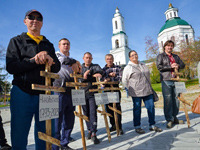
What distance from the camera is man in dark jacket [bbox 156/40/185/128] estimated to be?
169 inches

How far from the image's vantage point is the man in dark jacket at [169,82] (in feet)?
14.1

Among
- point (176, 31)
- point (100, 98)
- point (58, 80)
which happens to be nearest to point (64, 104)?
point (58, 80)

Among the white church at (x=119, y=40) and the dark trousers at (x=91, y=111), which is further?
the white church at (x=119, y=40)

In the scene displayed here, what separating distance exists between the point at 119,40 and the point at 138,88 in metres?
52.5

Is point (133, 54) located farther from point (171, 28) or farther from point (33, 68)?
point (171, 28)

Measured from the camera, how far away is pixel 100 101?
11.5 feet

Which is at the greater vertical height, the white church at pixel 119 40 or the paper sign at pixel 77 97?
the white church at pixel 119 40

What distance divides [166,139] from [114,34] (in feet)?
179

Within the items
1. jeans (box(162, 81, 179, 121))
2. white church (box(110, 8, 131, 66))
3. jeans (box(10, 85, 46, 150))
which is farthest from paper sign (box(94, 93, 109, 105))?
white church (box(110, 8, 131, 66))

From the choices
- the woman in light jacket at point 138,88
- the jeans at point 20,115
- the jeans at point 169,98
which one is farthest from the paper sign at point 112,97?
the jeans at point 20,115

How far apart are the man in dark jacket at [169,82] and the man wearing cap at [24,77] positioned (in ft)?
11.6

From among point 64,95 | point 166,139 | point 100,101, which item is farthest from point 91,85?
point 166,139

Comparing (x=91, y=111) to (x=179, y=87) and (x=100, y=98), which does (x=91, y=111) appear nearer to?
(x=100, y=98)

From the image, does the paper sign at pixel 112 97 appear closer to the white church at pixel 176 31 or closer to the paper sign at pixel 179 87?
the paper sign at pixel 179 87
